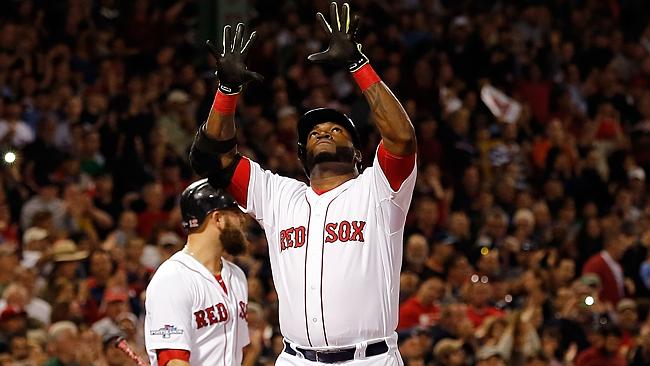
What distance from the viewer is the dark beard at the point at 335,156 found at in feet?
19.2

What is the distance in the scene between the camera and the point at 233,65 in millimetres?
5820

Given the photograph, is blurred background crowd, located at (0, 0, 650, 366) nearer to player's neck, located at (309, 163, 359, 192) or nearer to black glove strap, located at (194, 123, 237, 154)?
black glove strap, located at (194, 123, 237, 154)

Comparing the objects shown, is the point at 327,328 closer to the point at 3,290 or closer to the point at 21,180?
the point at 3,290

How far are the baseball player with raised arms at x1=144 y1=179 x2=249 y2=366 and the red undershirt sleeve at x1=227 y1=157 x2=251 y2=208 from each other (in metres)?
0.24

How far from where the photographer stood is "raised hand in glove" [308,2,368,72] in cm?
553

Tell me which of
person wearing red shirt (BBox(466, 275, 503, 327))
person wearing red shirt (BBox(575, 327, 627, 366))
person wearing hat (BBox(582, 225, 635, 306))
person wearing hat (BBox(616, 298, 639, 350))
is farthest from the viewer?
person wearing hat (BBox(582, 225, 635, 306))

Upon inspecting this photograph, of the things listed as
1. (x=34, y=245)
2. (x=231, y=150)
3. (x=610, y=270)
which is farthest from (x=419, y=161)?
(x=231, y=150)

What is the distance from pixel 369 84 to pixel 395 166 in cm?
34

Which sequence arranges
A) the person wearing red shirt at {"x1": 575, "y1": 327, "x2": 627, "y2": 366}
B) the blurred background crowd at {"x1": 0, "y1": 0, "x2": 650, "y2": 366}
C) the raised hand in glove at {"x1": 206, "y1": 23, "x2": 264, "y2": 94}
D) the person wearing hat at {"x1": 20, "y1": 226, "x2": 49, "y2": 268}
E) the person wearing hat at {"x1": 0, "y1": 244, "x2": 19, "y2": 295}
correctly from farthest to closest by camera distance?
the person wearing hat at {"x1": 20, "y1": 226, "x2": 49, "y2": 268} < the person wearing red shirt at {"x1": 575, "y1": 327, "x2": 627, "y2": 366} < the blurred background crowd at {"x1": 0, "y1": 0, "x2": 650, "y2": 366} < the person wearing hat at {"x1": 0, "y1": 244, "x2": 19, "y2": 295} < the raised hand in glove at {"x1": 206, "y1": 23, "x2": 264, "y2": 94}

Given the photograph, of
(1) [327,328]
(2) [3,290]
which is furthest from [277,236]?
(2) [3,290]

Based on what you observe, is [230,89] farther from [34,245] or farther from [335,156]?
[34,245]

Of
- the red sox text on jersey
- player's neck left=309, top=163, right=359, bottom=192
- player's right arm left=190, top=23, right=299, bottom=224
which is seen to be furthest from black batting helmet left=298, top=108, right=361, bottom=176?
the red sox text on jersey

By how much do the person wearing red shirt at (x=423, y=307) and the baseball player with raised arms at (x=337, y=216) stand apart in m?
5.03

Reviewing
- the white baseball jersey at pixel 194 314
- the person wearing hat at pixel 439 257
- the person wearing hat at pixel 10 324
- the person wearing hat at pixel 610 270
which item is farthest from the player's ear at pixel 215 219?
the person wearing hat at pixel 610 270
